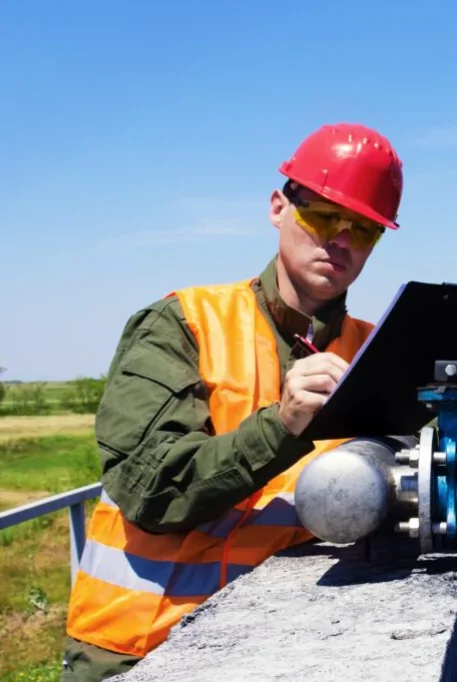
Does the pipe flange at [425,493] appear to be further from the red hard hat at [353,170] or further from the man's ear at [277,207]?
the man's ear at [277,207]

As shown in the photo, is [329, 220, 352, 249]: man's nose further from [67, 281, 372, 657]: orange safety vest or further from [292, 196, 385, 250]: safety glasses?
[67, 281, 372, 657]: orange safety vest

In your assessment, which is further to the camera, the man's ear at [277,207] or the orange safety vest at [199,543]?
the man's ear at [277,207]

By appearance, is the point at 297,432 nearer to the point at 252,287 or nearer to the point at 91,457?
the point at 252,287

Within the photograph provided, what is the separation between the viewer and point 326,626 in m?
2.00

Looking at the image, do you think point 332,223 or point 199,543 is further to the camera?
point 332,223

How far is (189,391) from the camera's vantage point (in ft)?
9.12

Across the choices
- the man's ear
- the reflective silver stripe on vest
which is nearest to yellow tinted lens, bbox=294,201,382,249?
the man's ear

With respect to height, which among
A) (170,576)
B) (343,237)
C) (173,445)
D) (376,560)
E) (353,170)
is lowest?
(170,576)

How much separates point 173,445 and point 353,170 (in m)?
1.05

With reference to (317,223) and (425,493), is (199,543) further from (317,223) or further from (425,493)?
(317,223)

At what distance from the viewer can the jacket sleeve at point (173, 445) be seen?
2.56m

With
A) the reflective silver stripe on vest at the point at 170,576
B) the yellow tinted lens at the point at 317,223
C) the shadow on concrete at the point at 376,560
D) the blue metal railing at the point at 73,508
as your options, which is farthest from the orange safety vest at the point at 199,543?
the blue metal railing at the point at 73,508

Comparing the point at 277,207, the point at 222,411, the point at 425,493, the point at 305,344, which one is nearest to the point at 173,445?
the point at 222,411

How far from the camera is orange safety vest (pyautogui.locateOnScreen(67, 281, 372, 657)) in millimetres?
2834
